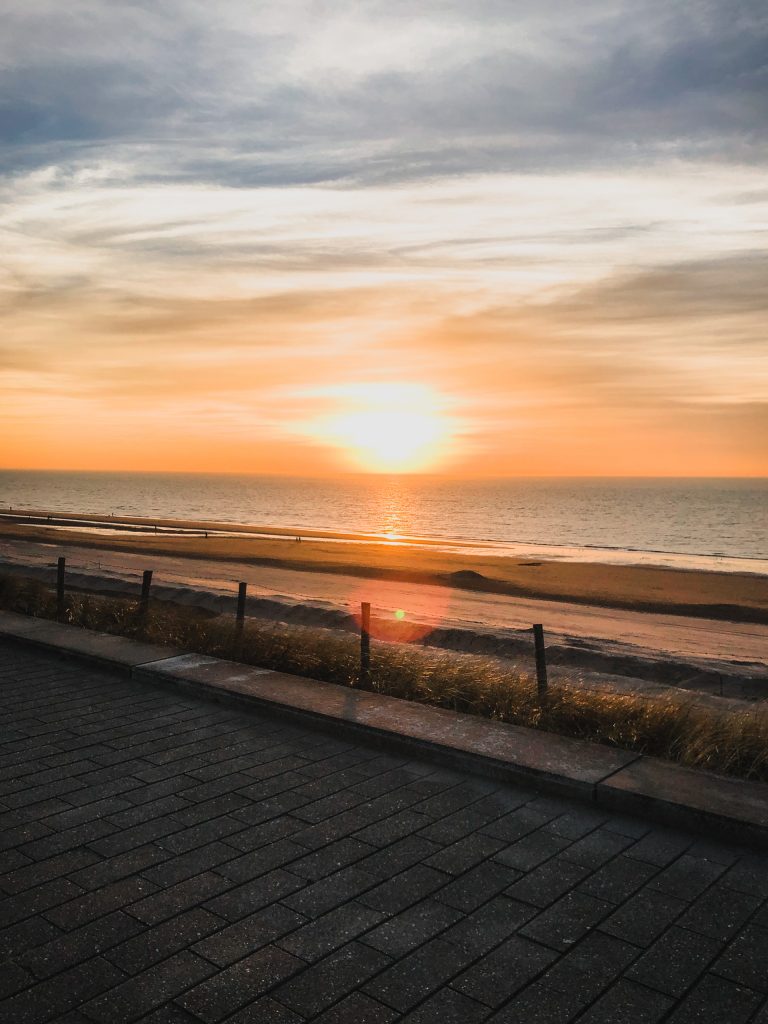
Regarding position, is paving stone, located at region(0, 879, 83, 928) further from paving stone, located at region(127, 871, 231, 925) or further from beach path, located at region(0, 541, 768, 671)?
beach path, located at region(0, 541, 768, 671)

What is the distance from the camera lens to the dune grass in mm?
6773

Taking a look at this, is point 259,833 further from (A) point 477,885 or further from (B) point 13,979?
(B) point 13,979

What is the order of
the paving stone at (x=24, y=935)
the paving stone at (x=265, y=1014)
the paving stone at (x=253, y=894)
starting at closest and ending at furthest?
1. the paving stone at (x=265, y=1014)
2. the paving stone at (x=24, y=935)
3. the paving stone at (x=253, y=894)

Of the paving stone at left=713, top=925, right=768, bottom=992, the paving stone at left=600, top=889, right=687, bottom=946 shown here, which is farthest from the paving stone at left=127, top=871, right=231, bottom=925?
the paving stone at left=713, top=925, right=768, bottom=992

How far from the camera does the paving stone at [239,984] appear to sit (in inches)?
134

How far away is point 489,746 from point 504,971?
8.98 ft

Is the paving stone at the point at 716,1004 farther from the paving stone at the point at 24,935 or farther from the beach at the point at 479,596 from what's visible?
the beach at the point at 479,596

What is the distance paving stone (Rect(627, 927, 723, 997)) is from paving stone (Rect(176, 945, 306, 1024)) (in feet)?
5.11

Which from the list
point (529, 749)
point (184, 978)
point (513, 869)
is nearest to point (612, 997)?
point (513, 869)

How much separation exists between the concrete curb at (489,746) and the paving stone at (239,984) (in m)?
2.63

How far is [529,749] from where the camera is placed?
20.8 ft

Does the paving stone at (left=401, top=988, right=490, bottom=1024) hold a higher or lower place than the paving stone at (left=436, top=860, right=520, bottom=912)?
lower

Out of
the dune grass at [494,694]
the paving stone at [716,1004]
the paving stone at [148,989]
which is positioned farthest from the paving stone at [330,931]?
the dune grass at [494,694]

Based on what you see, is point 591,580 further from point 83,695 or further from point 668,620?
point 83,695
